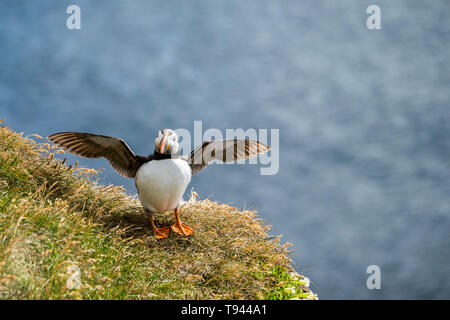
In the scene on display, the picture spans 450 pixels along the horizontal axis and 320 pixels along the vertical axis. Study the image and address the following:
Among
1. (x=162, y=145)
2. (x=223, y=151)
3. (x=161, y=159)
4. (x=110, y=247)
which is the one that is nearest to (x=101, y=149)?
(x=161, y=159)

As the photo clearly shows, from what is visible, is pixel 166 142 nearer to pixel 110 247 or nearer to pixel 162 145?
pixel 162 145

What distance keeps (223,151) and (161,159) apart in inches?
47.5

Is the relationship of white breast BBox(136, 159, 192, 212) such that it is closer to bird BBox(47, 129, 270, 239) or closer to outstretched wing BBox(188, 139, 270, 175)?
bird BBox(47, 129, 270, 239)

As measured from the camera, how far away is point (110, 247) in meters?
5.29

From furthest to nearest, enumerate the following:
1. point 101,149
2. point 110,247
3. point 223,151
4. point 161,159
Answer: point 223,151 < point 101,149 < point 161,159 < point 110,247

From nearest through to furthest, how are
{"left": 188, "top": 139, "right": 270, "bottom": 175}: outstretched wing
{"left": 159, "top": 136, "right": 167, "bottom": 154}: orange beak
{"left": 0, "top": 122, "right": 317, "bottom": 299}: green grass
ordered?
{"left": 0, "top": 122, "right": 317, "bottom": 299}: green grass < {"left": 159, "top": 136, "right": 167, "bottom": 154}: orange beak < {"left": 188, "top": 139, "right": 270, "bottom": 175}: outstretched wing

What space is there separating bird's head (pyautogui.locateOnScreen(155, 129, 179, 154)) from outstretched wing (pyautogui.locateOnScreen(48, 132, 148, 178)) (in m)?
0.62

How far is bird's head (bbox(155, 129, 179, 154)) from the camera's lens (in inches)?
211

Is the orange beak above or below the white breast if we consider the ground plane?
above

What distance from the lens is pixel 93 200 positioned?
21.6ft

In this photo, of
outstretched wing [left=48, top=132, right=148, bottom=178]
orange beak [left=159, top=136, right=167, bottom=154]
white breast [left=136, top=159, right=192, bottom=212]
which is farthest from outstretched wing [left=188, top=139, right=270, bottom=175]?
outstretched wing [left=48, top=132, right=148, bottom=178]

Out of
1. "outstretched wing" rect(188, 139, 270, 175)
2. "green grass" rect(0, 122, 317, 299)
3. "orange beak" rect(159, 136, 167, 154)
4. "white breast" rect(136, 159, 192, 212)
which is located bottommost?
"green grass" rect(0, 122, 317, 299)
